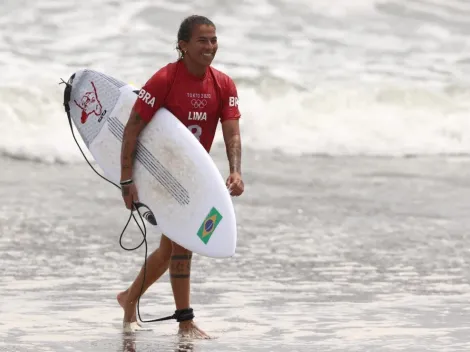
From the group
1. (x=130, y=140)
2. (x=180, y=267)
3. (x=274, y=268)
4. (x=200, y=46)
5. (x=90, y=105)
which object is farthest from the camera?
(x=274, y=268)

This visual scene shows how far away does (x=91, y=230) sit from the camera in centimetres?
865

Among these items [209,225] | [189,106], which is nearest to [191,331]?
[209,225]

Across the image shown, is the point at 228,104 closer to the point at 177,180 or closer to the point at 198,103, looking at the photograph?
the point at 198,103

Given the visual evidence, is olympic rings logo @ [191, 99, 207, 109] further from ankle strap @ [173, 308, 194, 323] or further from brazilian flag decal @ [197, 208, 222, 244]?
ankle strap @ [173, 308, 194, 323]

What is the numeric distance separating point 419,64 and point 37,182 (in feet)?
30.6

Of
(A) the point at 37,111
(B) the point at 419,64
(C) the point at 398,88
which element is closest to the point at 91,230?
(A) the point at 37,111

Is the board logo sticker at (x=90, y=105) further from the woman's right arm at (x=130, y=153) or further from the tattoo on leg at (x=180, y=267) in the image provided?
the tattoo on leg at (x=180, y=267)

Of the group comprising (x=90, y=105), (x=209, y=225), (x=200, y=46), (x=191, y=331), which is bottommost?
(x=191, y=331)

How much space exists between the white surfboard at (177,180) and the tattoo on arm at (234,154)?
93 millimetres

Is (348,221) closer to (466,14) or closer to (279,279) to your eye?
(279,279)

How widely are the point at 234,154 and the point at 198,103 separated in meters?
0.29

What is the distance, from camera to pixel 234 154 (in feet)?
18.5

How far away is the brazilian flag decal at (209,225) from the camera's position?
5.62 metres

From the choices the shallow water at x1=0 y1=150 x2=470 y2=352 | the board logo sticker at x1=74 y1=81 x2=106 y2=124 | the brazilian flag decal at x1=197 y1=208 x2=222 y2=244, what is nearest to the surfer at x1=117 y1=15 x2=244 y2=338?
the brazilian flag decal at x1=197 y1=208 x2=222 y2=244
